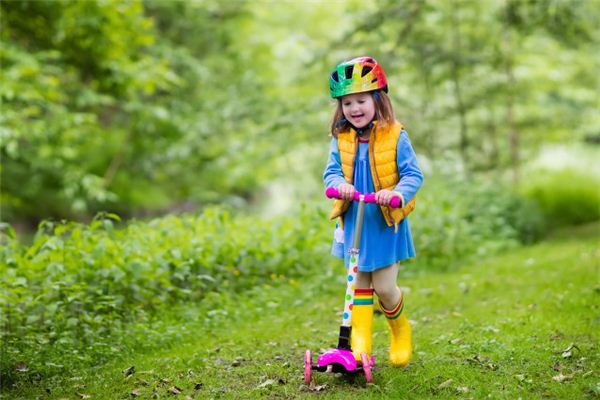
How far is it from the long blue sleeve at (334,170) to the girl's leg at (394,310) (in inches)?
23.8

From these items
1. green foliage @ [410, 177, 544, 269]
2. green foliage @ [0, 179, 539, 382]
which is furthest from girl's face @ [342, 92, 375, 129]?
green foliage @ [410, 177, 544, 269]

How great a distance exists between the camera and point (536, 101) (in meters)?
13.9

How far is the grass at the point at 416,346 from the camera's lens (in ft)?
13.4

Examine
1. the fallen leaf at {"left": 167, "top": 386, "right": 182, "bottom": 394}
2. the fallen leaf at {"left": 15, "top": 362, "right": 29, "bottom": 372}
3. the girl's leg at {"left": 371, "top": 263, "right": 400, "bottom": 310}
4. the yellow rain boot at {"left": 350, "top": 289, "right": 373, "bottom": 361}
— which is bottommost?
the fallen leaf at {"left": 167, "top": 386, "right": 182, "bottom": 394}

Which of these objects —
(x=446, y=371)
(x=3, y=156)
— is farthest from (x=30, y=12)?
(x=446, y=371)

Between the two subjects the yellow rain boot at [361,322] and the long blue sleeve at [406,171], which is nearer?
the long blue sleeve at [406,171]

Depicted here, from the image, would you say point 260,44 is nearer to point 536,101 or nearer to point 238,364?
point 536,101

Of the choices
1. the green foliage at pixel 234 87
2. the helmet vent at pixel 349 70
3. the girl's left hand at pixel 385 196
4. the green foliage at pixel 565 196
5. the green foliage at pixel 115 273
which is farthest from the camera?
the green foliage at pixel 565 196

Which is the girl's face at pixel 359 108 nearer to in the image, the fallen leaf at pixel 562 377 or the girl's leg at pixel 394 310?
the girl's leg at pixel 394 310

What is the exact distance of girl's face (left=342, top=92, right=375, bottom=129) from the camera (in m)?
4.17

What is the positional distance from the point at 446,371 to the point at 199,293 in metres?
2.71

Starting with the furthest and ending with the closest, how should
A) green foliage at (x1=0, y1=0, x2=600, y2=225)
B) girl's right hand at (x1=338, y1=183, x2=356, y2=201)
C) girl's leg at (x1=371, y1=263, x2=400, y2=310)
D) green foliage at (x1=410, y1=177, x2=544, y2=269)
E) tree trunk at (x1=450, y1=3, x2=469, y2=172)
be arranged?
tree trunk at (x1=450, y1=3, x2=469, y2=172) → green foliage at (x1=0, y1=0, x2=600, y2=225) → green foliage at (x1=410, y1=177, x2=544, y2=269) → girl's leg at (x1=371, y1=263, x2=400, y2=310) → girl's right hand at (x1=338, y1=183, x2=356, y2=201)

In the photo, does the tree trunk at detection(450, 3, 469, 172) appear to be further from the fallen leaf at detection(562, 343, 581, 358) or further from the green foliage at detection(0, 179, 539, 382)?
the fallen leaf at detection(562, 343, 581, 358)

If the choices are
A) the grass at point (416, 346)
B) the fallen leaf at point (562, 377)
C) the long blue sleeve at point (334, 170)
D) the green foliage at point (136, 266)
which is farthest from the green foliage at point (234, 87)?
the fallen leaf at point (562, 377)
